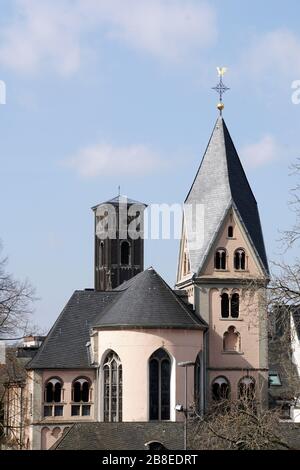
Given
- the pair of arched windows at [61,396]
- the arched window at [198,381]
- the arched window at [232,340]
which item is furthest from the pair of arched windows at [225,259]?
the pair of arched windows at [61,396]

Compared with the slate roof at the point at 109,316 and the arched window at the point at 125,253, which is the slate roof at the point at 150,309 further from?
the arched window at the point at 125,253

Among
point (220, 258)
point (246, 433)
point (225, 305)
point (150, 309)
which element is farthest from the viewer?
point (225, 305)

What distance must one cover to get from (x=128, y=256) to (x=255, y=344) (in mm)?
36312

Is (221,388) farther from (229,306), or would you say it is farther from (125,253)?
(125,253)

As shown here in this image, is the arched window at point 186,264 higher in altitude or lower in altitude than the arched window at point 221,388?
higher

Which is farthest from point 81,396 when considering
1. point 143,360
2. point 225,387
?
point 225,387

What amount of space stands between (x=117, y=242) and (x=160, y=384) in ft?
132

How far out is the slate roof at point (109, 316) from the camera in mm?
63469

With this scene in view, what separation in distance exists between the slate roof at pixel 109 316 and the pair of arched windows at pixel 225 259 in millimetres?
3361

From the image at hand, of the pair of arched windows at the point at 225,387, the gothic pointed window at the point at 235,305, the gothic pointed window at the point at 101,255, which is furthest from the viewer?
the gothic pointed window at the point at 101,255

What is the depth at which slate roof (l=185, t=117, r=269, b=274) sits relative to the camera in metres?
66.6

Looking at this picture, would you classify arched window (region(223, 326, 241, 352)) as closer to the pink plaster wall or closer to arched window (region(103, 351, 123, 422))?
the pink plaster wall

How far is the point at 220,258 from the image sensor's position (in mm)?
66750

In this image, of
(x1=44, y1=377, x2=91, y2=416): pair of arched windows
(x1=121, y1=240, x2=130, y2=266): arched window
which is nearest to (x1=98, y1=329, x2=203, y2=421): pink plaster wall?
(x1=44, y1=377, x2=91, y2=416): pair of arched windows
